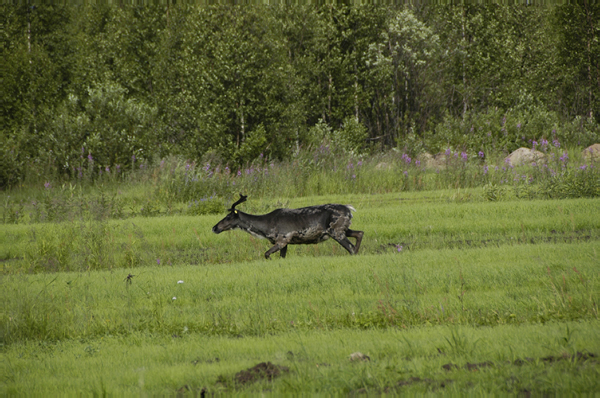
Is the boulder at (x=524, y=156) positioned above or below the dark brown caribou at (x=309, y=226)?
above

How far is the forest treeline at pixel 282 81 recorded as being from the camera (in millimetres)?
31203

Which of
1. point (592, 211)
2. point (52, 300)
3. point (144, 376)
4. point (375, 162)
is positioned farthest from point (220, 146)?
point (144, 376)

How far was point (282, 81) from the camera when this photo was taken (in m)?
33.8

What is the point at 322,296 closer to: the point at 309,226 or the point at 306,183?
the point at 309,226

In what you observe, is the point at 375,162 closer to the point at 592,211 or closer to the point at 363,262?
the point at 592,211

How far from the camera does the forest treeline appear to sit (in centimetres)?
3120

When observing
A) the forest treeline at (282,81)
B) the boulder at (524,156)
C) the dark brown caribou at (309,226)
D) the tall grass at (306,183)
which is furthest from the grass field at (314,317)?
the forest treeline at (282,81)

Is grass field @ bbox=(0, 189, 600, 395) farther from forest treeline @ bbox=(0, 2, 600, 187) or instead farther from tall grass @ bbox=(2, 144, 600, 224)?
forest treeline @ bbox=(0, 2, 600, 187)

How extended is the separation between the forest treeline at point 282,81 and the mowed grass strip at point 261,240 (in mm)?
12230

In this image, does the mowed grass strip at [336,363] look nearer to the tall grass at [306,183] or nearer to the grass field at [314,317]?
the grass field at [314,317]

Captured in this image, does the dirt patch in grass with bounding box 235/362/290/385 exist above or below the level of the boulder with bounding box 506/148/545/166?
below

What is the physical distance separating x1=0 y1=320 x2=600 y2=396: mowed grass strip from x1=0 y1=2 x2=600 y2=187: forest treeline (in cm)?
2092

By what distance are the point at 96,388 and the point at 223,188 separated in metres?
15.2

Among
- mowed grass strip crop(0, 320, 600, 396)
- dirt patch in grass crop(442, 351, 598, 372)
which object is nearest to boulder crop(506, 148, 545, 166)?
mowed grass strip crop(0, 320, 600, 396)
